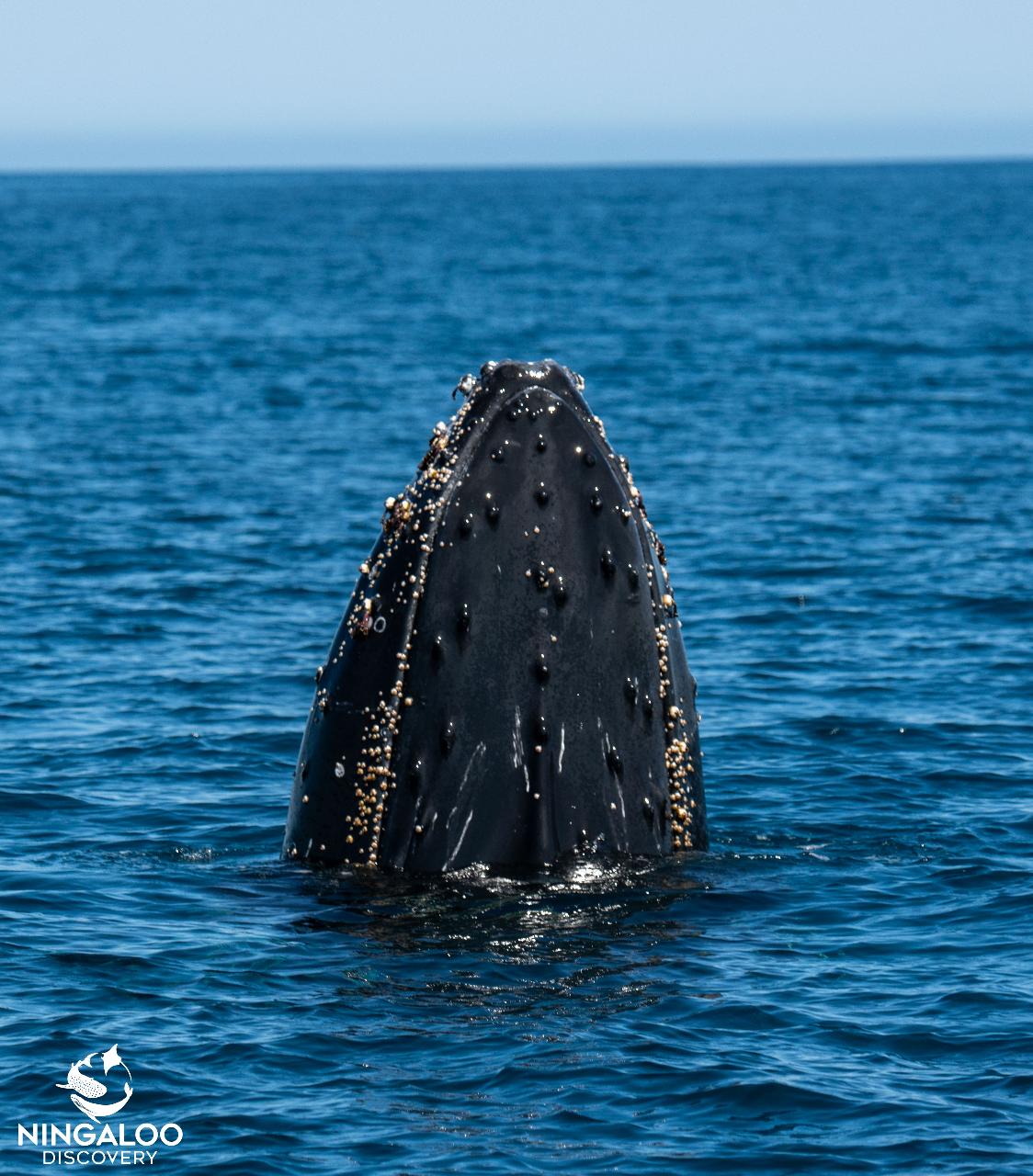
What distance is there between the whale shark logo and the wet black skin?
1975 mm

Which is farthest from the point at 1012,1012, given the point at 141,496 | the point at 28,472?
the point at 28,472

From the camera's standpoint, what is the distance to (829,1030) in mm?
11727

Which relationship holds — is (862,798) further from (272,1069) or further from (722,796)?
(272,1069)

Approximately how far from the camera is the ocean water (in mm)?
10766

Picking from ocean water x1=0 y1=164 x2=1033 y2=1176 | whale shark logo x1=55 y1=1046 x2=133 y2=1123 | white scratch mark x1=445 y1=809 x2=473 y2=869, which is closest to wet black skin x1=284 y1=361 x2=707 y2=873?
white scratch mark x1=445 y1=809 x2=473 y2=869

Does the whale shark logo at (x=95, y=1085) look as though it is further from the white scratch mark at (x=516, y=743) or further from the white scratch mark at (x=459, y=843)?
the white scratch mark at (x=516, y=743)

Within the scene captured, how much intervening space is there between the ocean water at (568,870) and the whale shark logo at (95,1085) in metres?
0.07

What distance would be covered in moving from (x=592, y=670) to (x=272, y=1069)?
2.86 metres

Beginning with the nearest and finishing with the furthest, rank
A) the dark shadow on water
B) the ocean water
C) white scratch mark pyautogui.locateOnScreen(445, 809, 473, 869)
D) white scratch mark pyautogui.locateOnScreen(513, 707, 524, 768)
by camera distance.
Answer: the ocean water < white scratch mark pyautogui.locateOnScreen(513, 707, 524, 768) < white scratch mark pyautogui.locateOnScreen(445, 809, 473, 869) < the dark shadow on water

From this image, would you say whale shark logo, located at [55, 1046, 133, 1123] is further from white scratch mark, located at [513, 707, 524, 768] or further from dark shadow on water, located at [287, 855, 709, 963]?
white scratch mark, located at [513, 707, 524, 768]

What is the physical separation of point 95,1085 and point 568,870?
9.76 ft

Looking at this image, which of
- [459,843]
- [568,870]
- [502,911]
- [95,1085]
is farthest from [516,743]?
[95,1085]

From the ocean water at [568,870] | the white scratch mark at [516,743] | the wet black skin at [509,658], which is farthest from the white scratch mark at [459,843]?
the white scratch mark at [516,743]

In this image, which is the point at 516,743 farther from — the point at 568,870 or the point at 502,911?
the point at 502,911
